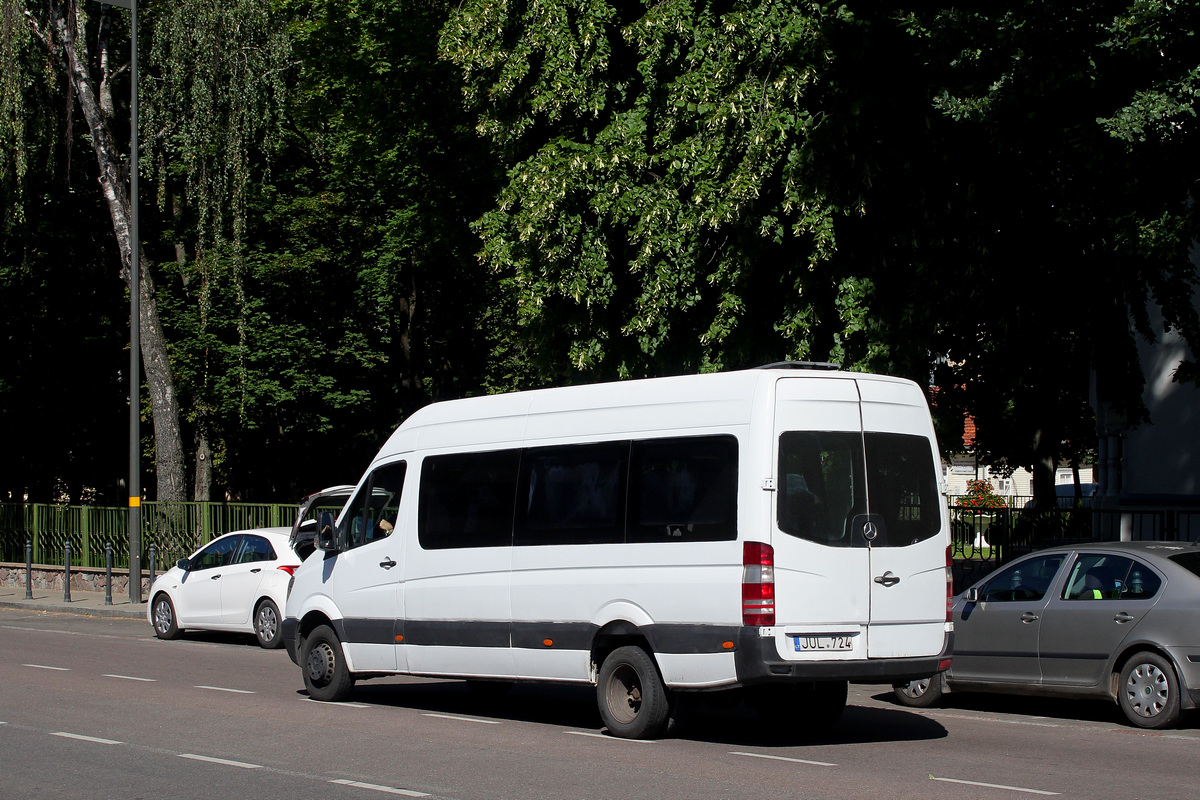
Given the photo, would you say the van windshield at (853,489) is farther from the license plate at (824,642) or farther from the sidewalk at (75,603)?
the sidewalk at (75,603)

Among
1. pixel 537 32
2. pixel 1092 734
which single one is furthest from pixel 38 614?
pixel 1092 734

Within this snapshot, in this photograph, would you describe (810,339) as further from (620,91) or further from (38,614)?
(38,614)

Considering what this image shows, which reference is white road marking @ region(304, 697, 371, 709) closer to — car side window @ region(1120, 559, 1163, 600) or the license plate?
the license plate

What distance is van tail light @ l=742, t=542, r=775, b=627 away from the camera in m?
8.89

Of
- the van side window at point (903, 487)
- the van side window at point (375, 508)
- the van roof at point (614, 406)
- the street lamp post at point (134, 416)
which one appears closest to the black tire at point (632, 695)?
the van roof at point (614, 406)

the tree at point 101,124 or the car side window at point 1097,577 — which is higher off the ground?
the tree at point 101,124

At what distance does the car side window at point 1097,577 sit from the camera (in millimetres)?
10852

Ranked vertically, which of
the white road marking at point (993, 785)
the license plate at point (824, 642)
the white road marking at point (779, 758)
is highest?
the license plate at point (824, 642)

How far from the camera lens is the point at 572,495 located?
1039 cm

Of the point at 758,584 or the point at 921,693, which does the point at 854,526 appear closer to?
the point at 758,584

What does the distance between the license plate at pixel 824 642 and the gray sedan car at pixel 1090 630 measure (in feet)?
9.14

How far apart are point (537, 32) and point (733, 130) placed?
328 cm

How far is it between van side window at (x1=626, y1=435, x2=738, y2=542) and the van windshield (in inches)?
15.2

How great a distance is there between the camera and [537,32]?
58.4 ft
